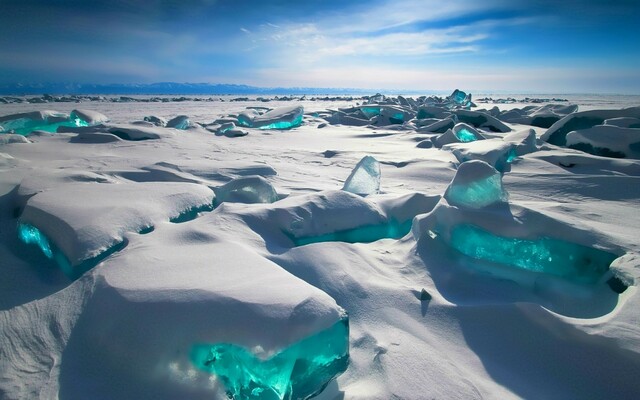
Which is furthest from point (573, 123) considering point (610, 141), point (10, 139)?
point (10, 139)

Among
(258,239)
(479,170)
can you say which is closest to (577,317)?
(479,170)

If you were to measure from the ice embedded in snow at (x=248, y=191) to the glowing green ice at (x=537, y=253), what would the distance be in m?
1.08

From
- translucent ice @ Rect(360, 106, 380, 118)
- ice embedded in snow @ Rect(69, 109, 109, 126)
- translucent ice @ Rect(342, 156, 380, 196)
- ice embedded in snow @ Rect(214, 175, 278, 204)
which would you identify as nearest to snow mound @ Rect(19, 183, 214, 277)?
ice embedded in snow @ Rect(214, 175, 278, 204)

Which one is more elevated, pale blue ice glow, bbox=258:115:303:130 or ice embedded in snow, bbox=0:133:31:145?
ice embedded in snow, bbox=0:133:31:145

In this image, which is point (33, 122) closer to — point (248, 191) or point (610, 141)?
point (248, 191)

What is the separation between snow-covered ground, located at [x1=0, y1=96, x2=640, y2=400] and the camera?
883mm

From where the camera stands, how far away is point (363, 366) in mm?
1004

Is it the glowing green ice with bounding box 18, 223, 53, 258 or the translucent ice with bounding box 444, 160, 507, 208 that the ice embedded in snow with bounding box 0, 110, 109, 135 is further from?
the translucent ice with bounding box 444, 160, 507, 208

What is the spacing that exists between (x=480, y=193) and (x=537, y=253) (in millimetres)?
365

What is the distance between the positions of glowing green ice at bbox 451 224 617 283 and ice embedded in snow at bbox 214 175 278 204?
1.08 m

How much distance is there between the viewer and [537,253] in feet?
4.82

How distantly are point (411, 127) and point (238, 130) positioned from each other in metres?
3.44

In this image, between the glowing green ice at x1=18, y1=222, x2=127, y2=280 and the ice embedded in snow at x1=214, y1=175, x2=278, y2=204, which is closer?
the glowing green ice at x1=18, y1=222, x2=127, y2=280

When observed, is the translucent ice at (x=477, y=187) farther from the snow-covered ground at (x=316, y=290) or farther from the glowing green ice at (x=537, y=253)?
the glowing green ice at (x=537, y=253)
